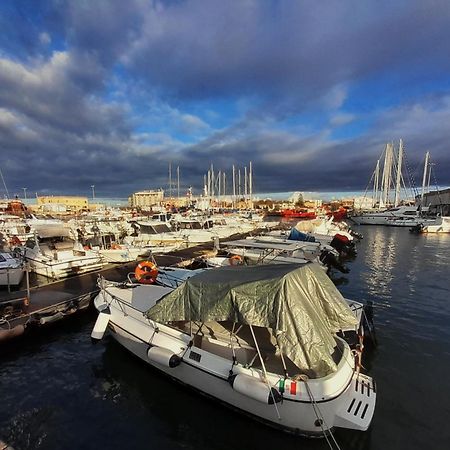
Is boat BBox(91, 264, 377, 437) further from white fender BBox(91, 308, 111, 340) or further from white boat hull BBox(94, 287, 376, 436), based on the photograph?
white fender BBox(91, 308, 111, 340)

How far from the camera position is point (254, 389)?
21.0ft

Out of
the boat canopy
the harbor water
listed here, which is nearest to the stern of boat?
the harbor water

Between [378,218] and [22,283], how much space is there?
2823 inches

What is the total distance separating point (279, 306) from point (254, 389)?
1.87m

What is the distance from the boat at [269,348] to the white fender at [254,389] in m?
0.02

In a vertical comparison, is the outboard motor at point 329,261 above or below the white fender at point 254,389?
below

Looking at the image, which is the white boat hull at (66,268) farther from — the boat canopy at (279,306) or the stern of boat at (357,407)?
the stern of boat at (357,407)

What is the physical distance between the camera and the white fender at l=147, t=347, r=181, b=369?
7539mm

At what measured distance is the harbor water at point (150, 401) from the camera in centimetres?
668

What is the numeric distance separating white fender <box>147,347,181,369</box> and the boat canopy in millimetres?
1067

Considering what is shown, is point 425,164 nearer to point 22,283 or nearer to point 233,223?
point 233,223

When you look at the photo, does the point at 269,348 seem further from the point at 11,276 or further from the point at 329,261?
the point at 11,276

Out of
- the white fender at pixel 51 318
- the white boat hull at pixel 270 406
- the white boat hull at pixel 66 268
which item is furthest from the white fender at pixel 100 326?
the white boat hull at pixel 66 268

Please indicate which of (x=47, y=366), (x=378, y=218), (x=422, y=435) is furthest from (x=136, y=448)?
(x=378, y=218)
